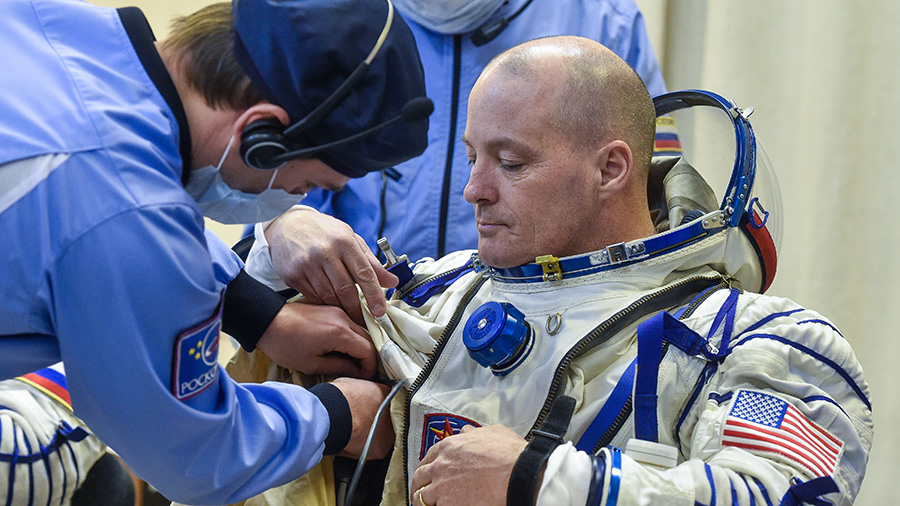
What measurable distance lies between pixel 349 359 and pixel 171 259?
624mm

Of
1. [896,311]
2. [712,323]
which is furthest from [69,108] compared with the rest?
[896,311]

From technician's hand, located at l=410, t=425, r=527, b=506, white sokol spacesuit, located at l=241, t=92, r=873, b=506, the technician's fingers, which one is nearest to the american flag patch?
white sokol spacesuit, located at l=241, t=92, r=873, b=506

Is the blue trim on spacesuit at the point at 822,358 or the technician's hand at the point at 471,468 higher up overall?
the blue trim on spacesuit at the point at 822,358

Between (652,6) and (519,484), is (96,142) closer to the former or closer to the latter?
(519,484)

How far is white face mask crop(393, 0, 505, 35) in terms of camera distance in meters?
1.82

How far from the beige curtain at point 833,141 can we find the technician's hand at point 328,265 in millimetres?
1496

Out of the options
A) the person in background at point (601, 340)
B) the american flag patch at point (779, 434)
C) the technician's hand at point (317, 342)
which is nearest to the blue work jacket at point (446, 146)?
the person in background at point (601, 340)

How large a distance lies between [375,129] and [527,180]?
0.38 meters

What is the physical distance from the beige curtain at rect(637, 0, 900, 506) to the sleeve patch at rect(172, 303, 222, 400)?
6.46 feet

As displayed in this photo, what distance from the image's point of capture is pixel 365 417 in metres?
1.35

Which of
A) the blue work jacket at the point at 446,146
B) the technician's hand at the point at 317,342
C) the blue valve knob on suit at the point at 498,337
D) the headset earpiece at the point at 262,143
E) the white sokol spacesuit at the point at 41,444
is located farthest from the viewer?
the blue work jacket at the point at 446,146

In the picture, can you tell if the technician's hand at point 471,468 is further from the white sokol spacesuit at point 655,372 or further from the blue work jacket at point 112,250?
the blue work jacket at point 112,250

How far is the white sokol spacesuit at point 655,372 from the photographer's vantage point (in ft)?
3.28

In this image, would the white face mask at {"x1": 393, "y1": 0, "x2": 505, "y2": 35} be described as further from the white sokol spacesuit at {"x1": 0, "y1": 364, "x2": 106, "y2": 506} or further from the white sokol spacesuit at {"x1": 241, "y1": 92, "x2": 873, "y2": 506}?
the white sokol spacesuit at {"x1": 0, "y1": 364, "x2": 106, "y2": 506}
